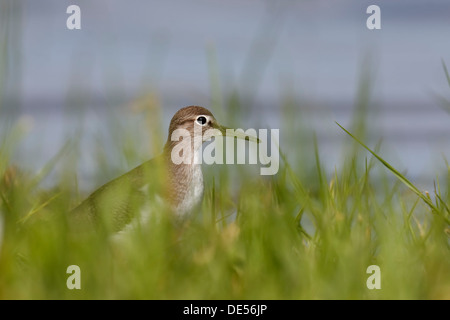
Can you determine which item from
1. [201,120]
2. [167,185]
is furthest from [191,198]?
[201,120]

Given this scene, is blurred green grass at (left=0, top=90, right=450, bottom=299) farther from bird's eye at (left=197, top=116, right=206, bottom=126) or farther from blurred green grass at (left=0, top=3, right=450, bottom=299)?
→ bird's eye at (left=197, top=116, right=206, bottom=126)

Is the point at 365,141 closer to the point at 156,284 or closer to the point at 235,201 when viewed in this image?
the point at 235,201

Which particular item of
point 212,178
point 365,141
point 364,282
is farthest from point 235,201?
point 364,282

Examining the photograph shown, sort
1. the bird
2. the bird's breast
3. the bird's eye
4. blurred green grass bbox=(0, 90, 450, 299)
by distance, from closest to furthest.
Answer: blurred green grass bbox=(0, 90, 450, 299) < the bird < the bird's breast < the bird's eye

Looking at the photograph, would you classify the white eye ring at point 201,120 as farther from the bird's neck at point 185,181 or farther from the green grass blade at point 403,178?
the green grass blade at point 403,178

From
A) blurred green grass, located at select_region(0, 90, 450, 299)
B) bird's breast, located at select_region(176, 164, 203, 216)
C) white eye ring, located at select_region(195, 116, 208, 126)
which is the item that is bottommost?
blurred green grass, located at select_region(0, 90, 450, 299)

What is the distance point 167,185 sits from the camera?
4.92 m

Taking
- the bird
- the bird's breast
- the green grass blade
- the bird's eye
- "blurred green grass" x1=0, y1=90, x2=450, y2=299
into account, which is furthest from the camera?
the bird's eye

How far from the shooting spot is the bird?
13.4ft

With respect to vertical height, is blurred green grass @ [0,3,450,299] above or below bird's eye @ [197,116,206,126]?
below

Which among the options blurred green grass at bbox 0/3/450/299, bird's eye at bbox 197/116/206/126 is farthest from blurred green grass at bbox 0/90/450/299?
bird's eye at bbox 197/116/206/126

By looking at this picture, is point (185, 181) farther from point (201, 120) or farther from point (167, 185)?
point (201, 120)

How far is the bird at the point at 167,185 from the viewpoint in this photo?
13.4ft

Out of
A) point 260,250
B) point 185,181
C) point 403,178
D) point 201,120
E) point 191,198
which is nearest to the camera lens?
point 260,250
